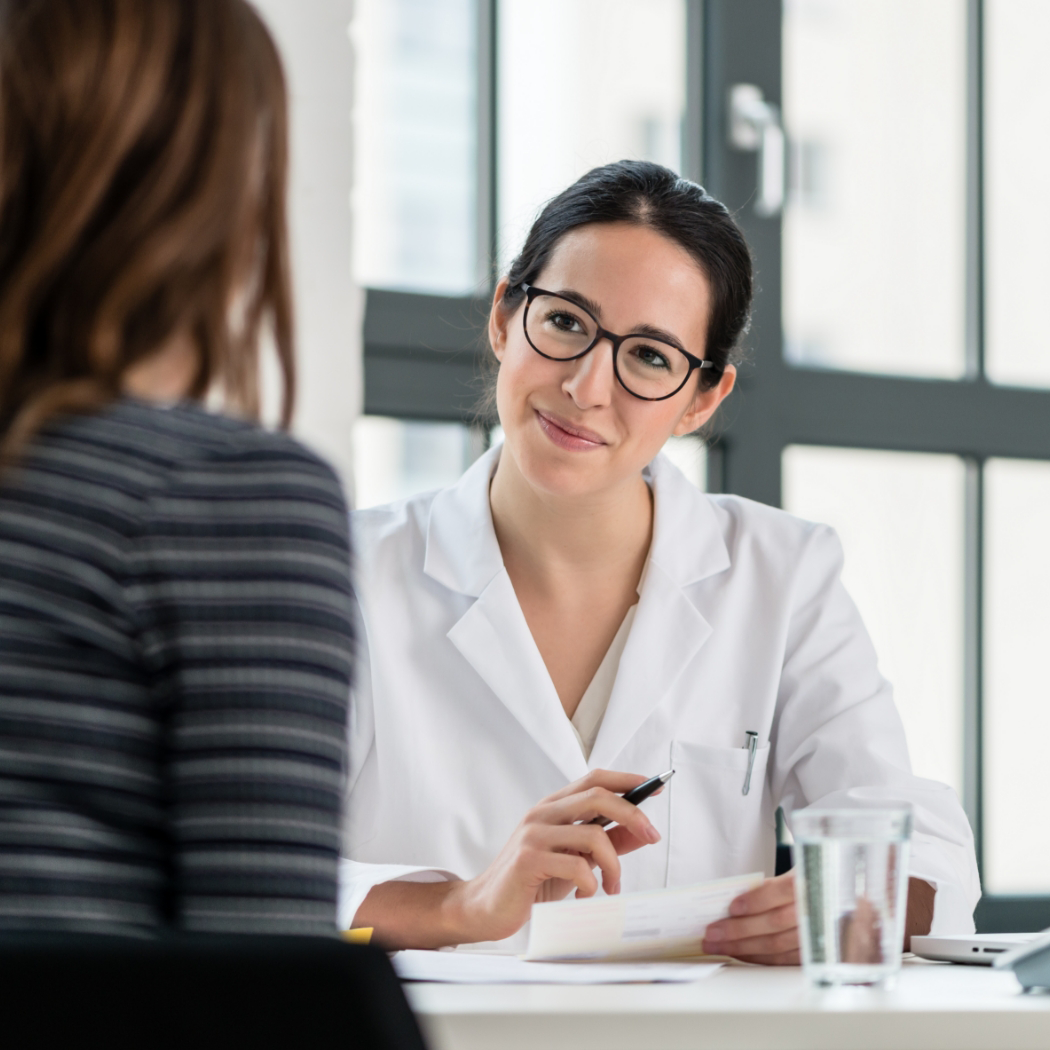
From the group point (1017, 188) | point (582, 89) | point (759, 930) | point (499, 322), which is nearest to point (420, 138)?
point (582, 89)

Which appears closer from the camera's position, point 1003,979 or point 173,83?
point 173,83

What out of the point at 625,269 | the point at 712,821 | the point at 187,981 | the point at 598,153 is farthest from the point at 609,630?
the point at 187,981

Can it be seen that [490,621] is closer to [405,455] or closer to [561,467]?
[561,467]

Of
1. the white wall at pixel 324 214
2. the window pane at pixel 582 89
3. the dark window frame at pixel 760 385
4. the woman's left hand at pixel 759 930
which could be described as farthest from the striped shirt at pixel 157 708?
the window pane at pixel 582 89

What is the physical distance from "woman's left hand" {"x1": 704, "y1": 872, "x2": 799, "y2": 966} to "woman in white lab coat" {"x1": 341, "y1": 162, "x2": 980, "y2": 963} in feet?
1.48

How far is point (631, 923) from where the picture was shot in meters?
1.03

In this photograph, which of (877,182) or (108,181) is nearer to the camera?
(108,181)

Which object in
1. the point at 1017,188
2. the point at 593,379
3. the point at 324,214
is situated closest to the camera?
the point at 593,379

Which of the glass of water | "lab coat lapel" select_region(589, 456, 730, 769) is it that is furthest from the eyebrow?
the glass of water

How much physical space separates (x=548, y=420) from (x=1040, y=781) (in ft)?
5.47

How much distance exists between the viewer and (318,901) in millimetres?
608

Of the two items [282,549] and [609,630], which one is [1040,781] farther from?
[282,549]

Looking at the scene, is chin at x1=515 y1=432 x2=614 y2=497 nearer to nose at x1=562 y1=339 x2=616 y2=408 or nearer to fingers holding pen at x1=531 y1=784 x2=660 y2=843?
nose at x1=562 y1=339 x2=616 y2=408

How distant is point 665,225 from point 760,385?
79 cm
